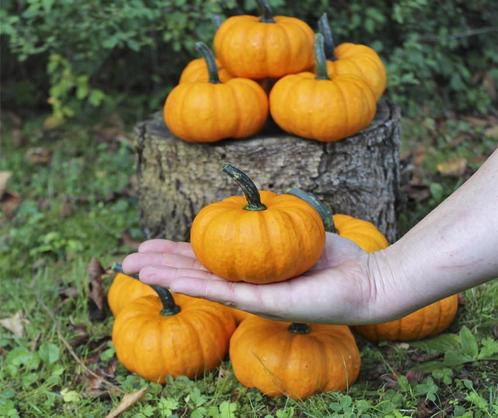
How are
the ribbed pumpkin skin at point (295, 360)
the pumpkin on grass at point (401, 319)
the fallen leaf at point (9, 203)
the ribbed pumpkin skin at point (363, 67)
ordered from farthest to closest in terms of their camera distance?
the fallen leaf at point (9, 203)
the ribbed pumpkin skin at point (363, 67)
the pumpkin on grass at point (401, 319)
the ribbed pumpkin skin at point (295, 360)

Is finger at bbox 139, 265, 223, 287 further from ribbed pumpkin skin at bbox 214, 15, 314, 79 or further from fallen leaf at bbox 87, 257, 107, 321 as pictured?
ribbed pumpkin skin at bbox 214, 15, 314, 79

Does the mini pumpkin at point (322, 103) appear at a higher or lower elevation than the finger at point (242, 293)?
higher

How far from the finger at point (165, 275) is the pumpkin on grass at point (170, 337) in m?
0.33

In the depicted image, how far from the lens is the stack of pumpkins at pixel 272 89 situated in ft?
10.5

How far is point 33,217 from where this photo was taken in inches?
167

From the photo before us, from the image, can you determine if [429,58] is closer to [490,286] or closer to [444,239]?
[490,286]

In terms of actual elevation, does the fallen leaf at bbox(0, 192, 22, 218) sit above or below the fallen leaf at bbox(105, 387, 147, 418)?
below

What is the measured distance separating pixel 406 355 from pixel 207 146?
1316 mm

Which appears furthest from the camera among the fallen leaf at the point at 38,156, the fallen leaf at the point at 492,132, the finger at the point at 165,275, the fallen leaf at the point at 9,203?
the fallen leaf at the point at 492,132

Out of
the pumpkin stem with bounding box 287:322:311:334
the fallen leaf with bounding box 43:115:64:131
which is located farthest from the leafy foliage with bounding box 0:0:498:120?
the pumpkin stem with bounding box 287:322:311:334

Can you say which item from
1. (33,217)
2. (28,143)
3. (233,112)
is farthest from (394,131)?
(28,143)

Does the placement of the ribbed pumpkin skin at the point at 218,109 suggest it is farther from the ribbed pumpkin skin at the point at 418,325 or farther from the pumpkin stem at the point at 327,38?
the ribbed pumpkin skin at the point at 418,325

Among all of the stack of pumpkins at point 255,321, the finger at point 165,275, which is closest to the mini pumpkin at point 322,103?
the stack of pumpkins at point 255,321

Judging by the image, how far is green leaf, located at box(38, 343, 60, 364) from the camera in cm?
290
